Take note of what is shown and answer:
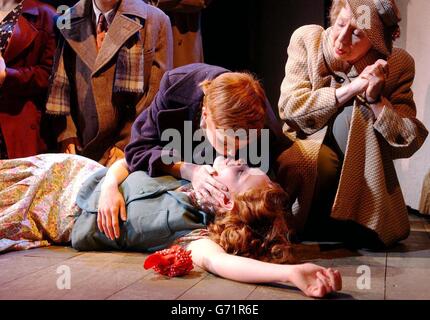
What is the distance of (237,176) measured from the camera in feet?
7.31

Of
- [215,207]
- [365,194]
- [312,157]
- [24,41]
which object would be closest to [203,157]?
[215,207]

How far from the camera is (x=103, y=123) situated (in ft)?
10.1

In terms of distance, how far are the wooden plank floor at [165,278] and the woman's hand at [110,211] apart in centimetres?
9

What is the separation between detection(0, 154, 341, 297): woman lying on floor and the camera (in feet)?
6.40

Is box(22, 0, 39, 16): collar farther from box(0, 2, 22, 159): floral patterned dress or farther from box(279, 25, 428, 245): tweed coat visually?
box(279, 25, 428, 245): tweed coat

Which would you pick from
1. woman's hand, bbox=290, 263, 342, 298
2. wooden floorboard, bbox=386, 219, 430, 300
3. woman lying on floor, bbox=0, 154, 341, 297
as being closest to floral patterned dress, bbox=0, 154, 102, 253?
woman lying on floor, bbox=0, 154, 341, 297

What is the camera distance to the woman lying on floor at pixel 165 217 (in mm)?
1952

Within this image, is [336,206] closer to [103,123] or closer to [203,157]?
[203,157]

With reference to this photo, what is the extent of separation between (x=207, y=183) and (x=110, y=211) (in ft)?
1.29

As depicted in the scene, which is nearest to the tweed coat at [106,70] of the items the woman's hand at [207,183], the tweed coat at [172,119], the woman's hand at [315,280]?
the tweed coat at [172,119]

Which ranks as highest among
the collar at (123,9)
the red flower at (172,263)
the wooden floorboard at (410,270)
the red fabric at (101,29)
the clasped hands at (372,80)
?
the collar at (123,9)

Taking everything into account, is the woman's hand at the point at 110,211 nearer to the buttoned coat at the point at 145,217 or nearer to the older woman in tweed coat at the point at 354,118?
the buttoned coat at the point at 145,217

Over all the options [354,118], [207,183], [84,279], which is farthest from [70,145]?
[354,118]

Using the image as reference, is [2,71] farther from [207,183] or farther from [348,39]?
[348,39]
